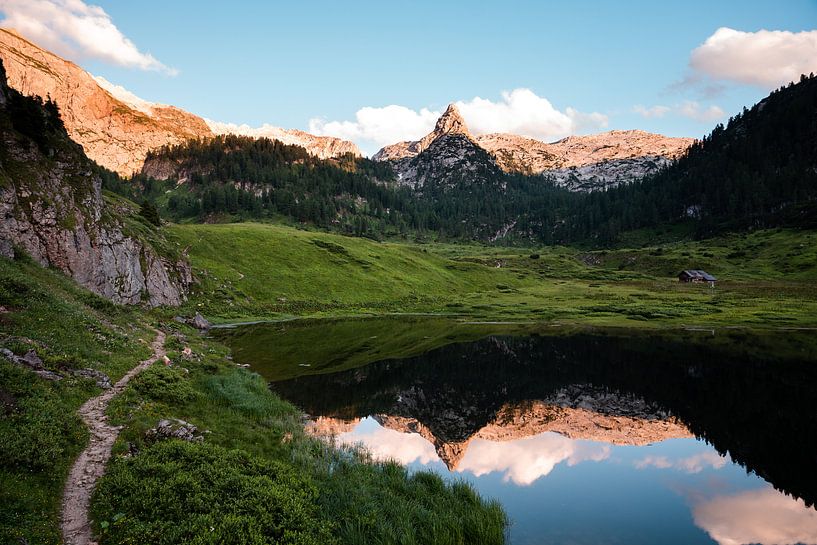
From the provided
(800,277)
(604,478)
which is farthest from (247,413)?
(800,277)

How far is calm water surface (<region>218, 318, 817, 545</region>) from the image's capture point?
18.5 metres

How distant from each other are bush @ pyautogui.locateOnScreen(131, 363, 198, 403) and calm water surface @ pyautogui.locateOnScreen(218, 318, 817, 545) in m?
8.35

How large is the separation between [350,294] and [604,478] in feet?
268

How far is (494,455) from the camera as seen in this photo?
2484 cm

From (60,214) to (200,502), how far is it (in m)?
48.5

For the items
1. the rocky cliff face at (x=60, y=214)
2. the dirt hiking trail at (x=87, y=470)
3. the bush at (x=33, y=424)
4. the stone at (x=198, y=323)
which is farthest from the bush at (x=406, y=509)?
the stone at (x=198, y=323)

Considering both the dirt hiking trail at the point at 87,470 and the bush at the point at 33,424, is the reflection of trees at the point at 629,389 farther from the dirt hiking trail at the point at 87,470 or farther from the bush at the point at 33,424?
the bush at the point at 33,424

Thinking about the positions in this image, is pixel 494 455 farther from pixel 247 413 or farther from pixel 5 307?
pixel 5 307

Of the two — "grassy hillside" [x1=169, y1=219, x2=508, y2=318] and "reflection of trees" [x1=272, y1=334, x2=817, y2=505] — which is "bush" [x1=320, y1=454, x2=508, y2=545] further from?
"grassy hillside" [x1=169, y1=219, x2=508, y2=318]

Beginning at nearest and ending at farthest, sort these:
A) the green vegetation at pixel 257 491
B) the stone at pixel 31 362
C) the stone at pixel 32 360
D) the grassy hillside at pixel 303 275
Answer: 1. the green vegetation at pixel 257 491
2. the stone at pixel 31 362
3. the stone at pixel 32 360
4. the grassy hillside at pixel 303 275

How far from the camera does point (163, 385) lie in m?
24.5

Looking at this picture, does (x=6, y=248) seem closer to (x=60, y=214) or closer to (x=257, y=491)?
(x=60, y=214)

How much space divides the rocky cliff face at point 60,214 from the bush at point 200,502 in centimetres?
3152

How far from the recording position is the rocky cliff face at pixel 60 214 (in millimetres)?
42156
